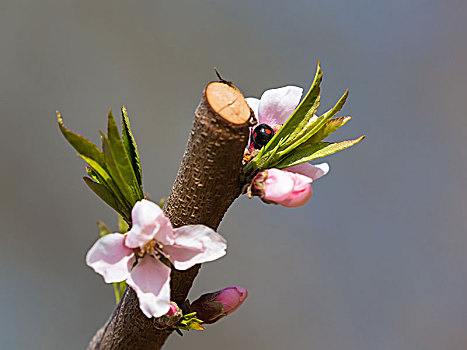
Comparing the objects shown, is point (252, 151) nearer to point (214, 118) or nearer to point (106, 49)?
point (214, 118)

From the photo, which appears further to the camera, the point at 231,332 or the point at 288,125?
the point at 231,332

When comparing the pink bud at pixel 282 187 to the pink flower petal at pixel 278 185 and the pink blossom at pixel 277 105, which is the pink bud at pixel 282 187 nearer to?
the pink flower petal at pixel 278 185

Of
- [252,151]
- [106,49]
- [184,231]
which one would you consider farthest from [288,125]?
[106,49]

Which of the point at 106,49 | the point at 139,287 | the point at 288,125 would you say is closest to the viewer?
the point at 139,287

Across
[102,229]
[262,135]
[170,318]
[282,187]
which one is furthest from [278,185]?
[102,229]

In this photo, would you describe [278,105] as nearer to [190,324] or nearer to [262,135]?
[262,135]

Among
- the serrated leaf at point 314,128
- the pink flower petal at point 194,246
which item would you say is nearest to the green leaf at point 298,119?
the serrated leaf at point 314,128

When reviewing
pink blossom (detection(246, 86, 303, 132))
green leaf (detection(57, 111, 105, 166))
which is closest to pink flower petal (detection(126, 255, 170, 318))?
green leaf (detection(57, 111, 105, 166))
